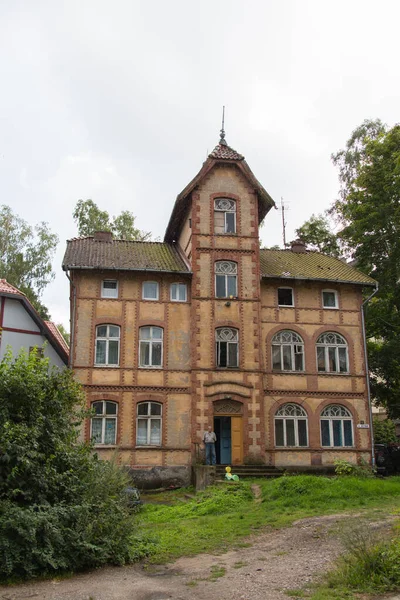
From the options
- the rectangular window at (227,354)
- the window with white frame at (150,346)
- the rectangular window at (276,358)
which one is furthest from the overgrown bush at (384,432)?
the window with white frame at (150,346)

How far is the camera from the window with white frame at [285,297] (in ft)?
94.1

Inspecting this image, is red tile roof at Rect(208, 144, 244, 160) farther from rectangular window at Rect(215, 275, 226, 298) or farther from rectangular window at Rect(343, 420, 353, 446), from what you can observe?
rectangular window at Rect(343, 420, 353, 446)

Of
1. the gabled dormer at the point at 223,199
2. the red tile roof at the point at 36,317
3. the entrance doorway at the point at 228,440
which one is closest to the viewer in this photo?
the entrance doorway at the point at 228,440

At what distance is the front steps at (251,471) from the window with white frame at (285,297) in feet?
25.5

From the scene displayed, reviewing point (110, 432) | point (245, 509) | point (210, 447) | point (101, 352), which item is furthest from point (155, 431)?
point (245, 509)

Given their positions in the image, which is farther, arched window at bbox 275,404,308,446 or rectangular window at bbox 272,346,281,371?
rectangular window at bbox 272,346,281,371

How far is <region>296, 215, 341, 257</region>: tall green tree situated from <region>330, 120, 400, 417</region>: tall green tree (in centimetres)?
498

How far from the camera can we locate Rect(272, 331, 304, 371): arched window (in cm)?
2775

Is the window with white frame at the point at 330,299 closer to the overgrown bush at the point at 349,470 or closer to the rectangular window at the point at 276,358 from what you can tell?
the rectangular window at the point at 276,358

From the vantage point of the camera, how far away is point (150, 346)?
88.2 ft

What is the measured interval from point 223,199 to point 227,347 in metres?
7.27

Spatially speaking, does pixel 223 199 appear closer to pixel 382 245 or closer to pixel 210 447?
pixel 382 245

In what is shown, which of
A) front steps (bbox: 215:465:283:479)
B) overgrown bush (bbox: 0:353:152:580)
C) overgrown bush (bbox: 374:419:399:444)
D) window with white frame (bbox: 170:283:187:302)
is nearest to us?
overgrown bush (bbox: 0:353:152:580)

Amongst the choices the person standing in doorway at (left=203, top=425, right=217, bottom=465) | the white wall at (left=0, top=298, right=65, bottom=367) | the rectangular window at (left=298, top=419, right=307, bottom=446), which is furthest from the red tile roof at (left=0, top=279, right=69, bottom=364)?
the rectangular window at (left=298, top=419, right=307, bottom=446)
